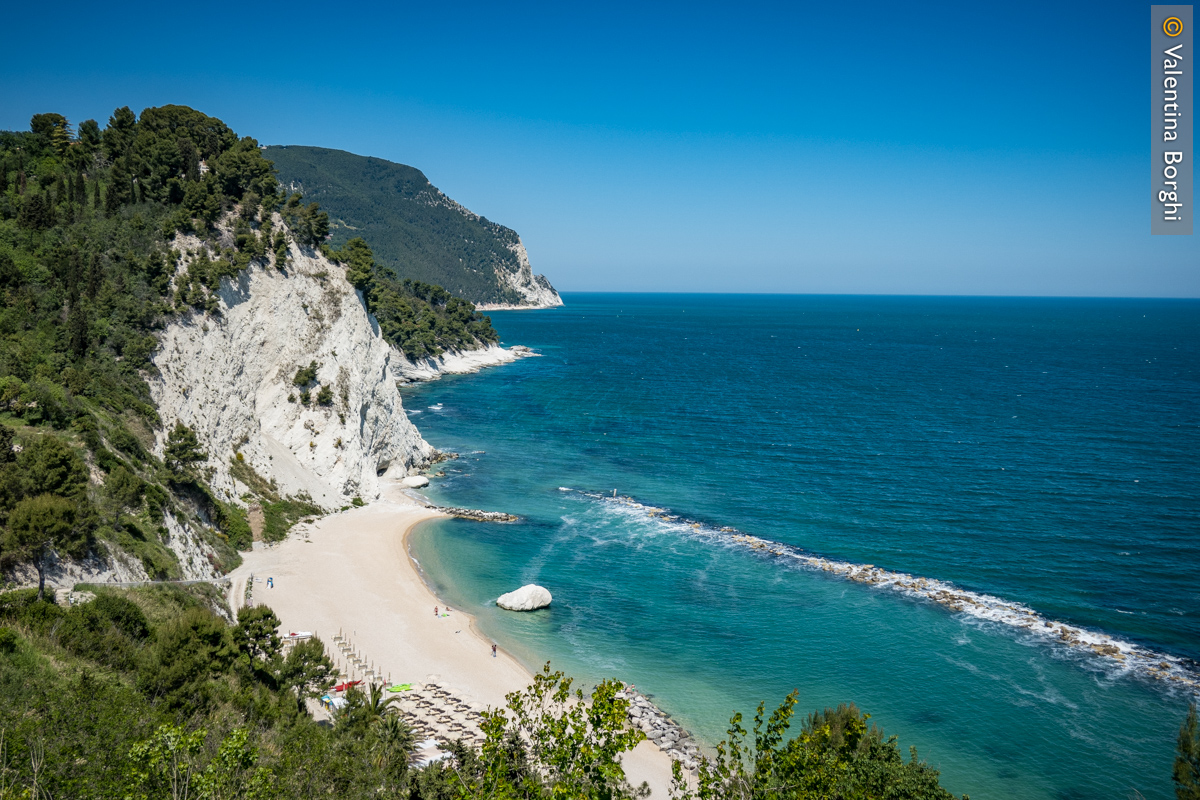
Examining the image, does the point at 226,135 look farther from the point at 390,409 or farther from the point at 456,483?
the point at 456,483

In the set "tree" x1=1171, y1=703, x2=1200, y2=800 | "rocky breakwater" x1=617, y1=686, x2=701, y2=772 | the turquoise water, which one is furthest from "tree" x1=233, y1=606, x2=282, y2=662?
"tree" x1=1171, y1=703, x2=1200, y2=800

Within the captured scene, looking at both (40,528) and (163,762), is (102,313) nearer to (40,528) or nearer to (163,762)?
(40,528)

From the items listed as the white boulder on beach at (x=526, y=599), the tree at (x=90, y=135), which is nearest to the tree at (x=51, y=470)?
the white boulder on beach at (x=526, y=599)

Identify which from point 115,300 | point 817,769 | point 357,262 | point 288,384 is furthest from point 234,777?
point 357,262

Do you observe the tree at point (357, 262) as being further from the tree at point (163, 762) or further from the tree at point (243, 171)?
the tree at point (163, 762)

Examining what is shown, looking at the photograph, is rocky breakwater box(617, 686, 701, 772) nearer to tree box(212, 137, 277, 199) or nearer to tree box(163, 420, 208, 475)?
tree box(163, 420, 208, 475)

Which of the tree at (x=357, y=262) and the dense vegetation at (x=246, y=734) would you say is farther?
the tree at (x=357, y=262)

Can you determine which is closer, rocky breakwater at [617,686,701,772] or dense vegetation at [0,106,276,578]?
dense vegetation at [0,106,276,578]
